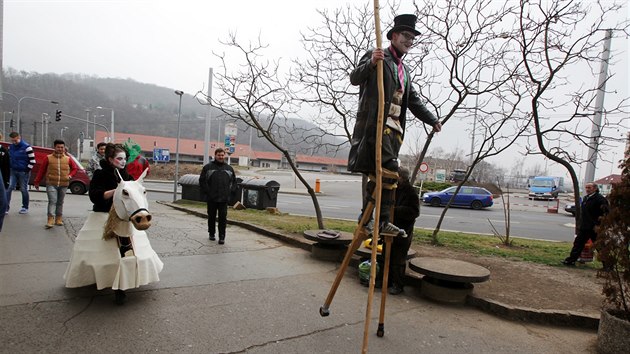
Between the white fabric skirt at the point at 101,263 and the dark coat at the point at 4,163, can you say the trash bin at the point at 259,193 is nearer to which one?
the dark coat at the point at 4,163

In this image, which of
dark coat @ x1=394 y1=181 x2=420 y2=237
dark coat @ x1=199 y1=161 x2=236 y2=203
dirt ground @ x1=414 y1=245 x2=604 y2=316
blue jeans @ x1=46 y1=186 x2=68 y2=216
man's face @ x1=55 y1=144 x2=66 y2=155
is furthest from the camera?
man's face @ x1=55 y1=144 x2=66 y2=155

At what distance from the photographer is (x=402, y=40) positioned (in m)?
3.20

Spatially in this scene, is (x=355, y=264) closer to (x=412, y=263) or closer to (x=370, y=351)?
(x=412, y=263)

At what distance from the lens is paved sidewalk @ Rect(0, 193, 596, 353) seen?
318 centimetres

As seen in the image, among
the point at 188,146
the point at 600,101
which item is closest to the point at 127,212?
the point at 600,101

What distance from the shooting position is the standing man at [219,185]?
7129mm

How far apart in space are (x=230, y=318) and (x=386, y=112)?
257 centimetres

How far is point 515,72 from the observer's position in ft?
25.3

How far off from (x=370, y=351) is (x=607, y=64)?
801 cm

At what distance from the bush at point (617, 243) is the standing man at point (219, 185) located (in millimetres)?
5802

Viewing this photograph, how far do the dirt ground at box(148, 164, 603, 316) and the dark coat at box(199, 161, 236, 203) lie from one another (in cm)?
398

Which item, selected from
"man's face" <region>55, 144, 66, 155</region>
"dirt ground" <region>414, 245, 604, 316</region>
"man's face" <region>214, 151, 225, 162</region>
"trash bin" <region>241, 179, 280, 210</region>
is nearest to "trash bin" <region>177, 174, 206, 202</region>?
"trash bin" <region>241, 179, 280, 210</region>

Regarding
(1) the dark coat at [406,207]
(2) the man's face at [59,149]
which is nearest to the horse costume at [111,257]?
(1) the dark coat at [406,207]

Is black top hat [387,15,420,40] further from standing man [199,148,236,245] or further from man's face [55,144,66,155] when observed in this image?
man's face [55,144,66,155]
